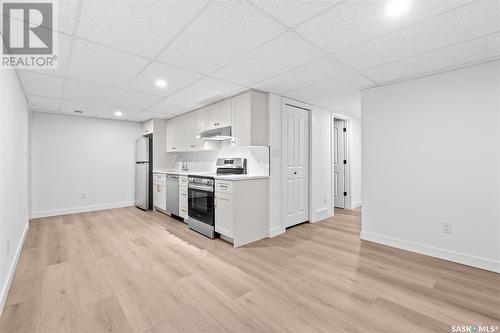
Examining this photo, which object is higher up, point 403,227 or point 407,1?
point 407,1

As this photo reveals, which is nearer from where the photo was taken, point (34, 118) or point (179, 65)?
point (179, 65)

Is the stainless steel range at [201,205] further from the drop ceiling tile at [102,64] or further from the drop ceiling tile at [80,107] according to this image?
the drop ceiling tile at [80,107]

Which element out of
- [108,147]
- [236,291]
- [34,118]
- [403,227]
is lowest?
[236,291]

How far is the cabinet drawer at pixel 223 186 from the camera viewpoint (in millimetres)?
3234

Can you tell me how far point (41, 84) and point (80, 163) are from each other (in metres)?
2.76

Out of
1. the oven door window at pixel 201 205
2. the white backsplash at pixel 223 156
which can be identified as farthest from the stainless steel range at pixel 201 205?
the white backsplash at pixel 223 156

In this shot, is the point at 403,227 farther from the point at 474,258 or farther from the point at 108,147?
the point at 108,147

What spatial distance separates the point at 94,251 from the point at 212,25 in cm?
319

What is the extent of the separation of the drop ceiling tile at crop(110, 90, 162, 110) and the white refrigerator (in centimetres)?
131

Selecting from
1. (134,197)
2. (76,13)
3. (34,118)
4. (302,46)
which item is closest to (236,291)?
(302,46)

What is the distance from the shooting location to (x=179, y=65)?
2.59 meters

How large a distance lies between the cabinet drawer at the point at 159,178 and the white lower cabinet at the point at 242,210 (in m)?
2.20

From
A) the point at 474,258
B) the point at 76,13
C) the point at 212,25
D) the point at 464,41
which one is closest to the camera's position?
the point at 76,13

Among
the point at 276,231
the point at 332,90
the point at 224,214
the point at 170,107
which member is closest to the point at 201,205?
the point at 224,214
